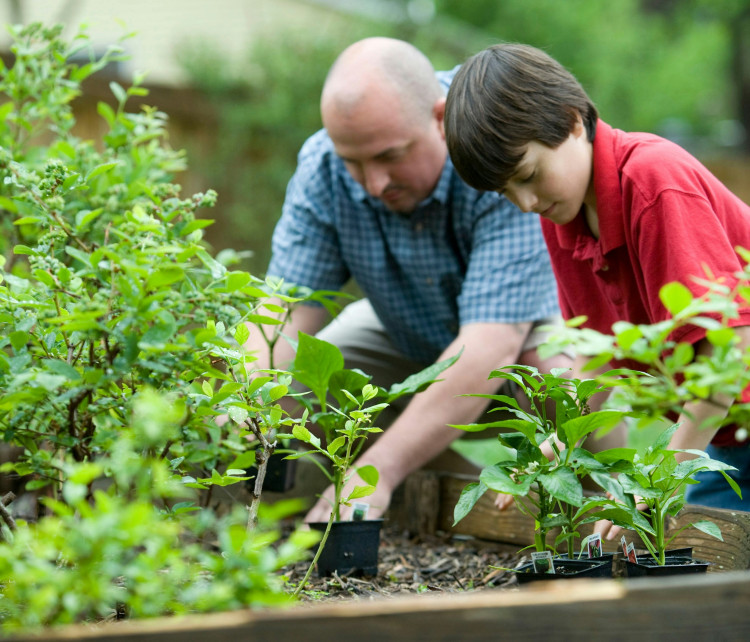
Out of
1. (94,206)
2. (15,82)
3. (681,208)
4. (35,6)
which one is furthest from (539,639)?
(35,6)

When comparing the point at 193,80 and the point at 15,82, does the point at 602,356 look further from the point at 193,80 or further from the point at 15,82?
the point at 193,80

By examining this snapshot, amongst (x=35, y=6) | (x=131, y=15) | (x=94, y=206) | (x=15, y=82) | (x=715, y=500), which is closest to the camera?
(x=94, y=206)

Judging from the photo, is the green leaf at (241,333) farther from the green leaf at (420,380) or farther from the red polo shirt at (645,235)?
the red polo shirt at (645,235)

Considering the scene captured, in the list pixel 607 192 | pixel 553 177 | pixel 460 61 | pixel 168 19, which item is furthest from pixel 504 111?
pixel 168 19

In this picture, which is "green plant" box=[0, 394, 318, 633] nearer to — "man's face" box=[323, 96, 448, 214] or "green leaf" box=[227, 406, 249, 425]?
"green leaf" box=[227, 406, 249, 425]

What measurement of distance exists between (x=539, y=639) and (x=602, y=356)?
0.92 feet

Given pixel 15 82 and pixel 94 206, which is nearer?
pixel 94 206

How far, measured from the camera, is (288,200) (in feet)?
9.57

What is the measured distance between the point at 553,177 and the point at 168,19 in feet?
36.7

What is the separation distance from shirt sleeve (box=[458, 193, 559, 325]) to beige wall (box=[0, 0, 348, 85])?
28.3ft

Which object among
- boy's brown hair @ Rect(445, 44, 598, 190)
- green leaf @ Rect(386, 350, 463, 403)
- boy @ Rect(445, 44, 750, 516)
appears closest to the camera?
green leaf @ Rect(386, 350, 463, 403)

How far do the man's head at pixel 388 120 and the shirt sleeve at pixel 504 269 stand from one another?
0.23 meters

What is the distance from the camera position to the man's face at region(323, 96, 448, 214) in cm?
237

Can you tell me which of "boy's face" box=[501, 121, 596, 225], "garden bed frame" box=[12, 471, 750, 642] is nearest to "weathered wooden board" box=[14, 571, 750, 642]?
"garden bed frame" box=[12, 471, 750, 642]
